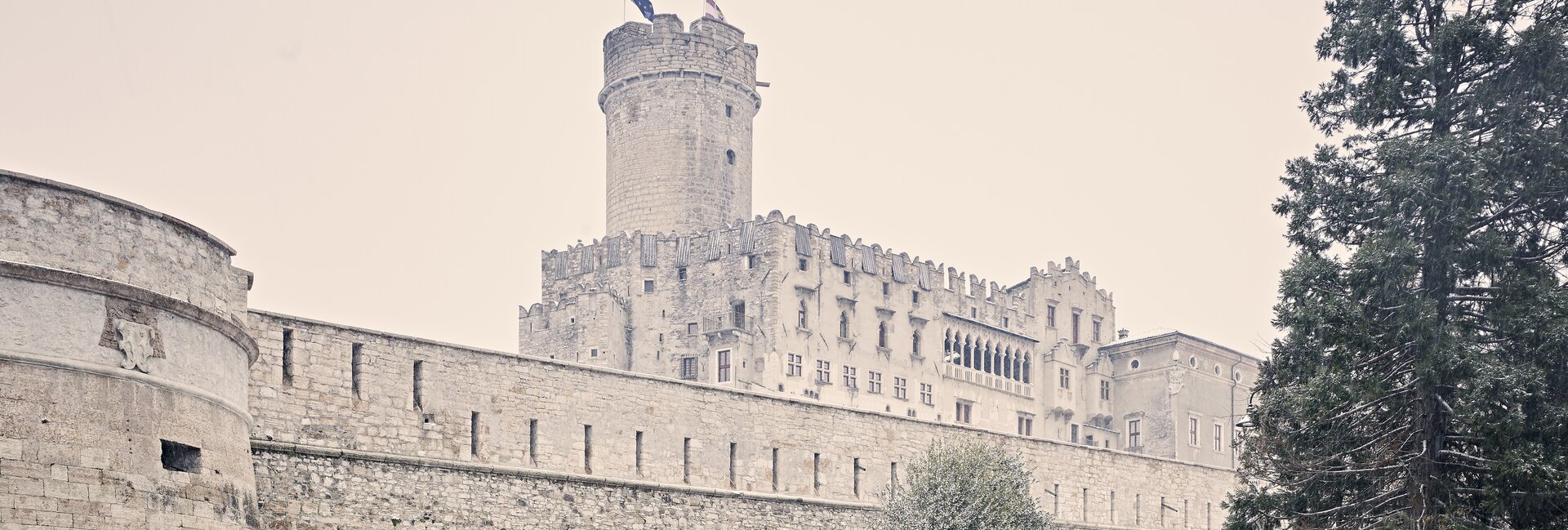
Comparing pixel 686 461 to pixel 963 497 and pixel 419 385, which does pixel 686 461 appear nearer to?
pixel 963 497

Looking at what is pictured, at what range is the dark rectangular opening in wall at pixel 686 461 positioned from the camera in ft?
118

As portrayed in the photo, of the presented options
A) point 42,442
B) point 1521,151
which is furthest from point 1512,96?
point 42,442

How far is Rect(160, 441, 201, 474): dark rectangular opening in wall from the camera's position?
23.2 metres

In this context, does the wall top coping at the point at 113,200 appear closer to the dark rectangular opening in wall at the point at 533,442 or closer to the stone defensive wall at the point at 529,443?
the stone defensive wall at the point at 529,443

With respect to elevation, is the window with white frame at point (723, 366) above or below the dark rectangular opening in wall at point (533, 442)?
above

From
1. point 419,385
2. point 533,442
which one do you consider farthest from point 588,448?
point 419,385

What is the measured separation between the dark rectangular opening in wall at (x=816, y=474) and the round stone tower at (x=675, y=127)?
3062cm

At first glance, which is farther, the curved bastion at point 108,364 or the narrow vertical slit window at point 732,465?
the narrow vertical slit window at point 732,465

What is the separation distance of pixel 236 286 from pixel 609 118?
154 ft

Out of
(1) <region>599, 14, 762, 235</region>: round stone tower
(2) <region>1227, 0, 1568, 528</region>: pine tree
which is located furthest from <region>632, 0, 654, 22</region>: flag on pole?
(2) <region>1227, 0, 1568, 528</region>: pine tree

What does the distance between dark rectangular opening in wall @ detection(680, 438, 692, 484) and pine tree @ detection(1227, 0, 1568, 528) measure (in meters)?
11.9

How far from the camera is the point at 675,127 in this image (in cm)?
6975

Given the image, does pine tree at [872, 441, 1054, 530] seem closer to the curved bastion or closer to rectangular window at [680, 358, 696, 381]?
the curved bastion

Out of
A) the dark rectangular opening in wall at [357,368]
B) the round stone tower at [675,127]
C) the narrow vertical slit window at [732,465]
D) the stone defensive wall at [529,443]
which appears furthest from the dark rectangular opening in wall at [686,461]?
the round stone tower at [675,127]
